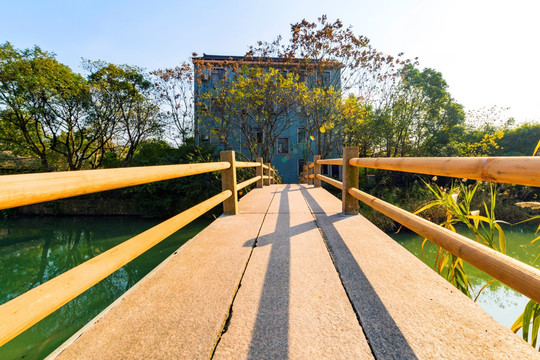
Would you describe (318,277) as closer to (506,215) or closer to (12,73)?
(506,215)

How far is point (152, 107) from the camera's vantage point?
1508 centimetres

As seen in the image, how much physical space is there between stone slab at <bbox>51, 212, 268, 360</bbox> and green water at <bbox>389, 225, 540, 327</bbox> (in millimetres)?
2125

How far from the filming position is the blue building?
39.9ft

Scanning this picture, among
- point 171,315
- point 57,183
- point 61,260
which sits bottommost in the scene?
point 61,260

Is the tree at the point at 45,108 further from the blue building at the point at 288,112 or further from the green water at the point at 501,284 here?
the green water at the point at 501,284

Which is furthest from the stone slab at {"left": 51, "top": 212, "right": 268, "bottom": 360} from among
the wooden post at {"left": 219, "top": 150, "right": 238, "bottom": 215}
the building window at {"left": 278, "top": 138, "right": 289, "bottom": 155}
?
the building window at {"left": 278, "top": 138, "right": 289, "bottom": 155}

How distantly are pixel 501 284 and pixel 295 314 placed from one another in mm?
7692

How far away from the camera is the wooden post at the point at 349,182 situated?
2.62 m

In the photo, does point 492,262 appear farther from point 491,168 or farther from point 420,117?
point 420,117

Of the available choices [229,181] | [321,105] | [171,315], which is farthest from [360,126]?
[171,315]

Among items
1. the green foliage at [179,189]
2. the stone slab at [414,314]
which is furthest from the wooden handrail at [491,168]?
the green foliage at [179,189]

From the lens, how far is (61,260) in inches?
289

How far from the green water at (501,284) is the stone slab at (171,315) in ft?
6.97

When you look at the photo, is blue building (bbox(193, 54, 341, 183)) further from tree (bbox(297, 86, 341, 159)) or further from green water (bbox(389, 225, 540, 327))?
green water (bbox(389, 225, 540, 327))
